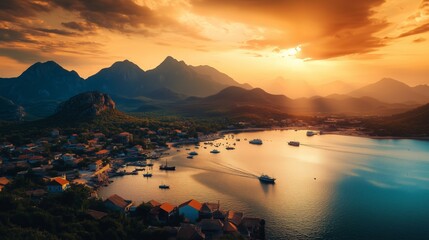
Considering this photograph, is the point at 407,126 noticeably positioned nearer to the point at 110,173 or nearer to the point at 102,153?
A: the point at 102,153

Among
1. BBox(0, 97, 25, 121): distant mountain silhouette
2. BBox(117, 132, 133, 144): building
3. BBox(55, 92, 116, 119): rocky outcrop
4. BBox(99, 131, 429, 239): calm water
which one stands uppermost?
BBox(55, 92, 116, 119): rocky outcrop

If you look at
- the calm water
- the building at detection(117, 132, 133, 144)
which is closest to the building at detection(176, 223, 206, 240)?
the calm water

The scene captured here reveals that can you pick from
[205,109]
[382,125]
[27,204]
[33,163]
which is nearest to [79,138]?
[33,163]

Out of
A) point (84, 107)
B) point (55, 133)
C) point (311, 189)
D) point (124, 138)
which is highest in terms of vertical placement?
point (84, 107)

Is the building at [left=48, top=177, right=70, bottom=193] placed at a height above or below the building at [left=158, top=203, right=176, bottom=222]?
above

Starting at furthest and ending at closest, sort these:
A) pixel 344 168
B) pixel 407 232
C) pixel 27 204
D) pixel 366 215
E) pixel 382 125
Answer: pixel 382 125
pixel 344 168
pixel 366 215
pixel 407 232
pixel 27 204

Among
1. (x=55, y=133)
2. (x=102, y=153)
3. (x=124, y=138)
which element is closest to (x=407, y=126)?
(x=124, y=138)

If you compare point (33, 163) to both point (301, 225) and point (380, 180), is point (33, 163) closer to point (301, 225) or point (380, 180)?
point (301, 225)

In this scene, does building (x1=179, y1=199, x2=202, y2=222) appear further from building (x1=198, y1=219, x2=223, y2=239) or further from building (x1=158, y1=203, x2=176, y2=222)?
building (x1=198, y1=219, x2=223, y2=239)
